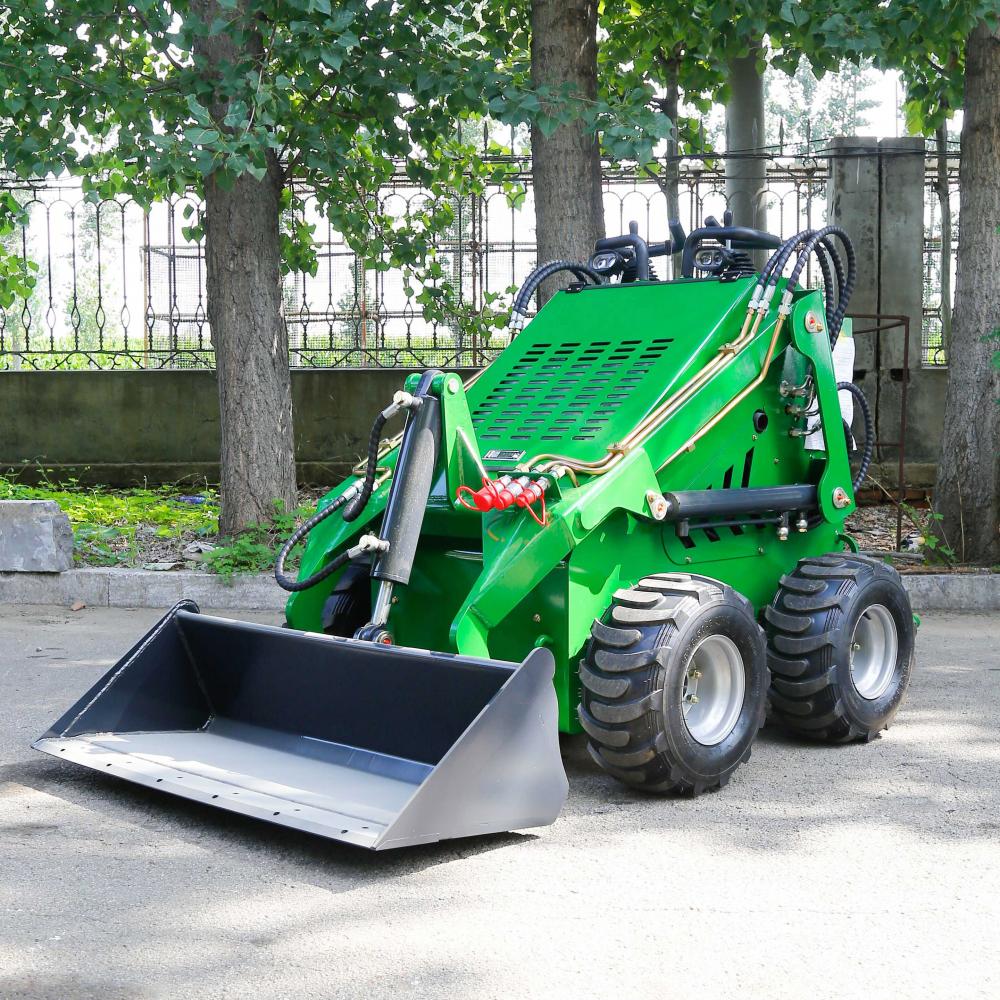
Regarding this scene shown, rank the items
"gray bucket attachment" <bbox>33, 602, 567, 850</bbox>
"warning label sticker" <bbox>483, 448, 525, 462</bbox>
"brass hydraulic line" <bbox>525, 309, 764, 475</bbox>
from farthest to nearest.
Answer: "warning label sticker" <bbox>483, 448, 525, 462</bbox> < "brass hydraulic line" <bbox>525, 309, 764, 475</bbox> < "gray bucket attachment" <bbox>33, 602, 567, 850</bbox>

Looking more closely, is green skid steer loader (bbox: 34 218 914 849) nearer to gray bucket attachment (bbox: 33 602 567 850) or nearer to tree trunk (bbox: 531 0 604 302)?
gray bucket attachment (bbox: 33 602 567 850)

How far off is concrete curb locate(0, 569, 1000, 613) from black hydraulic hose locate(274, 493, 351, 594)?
284 centimetres

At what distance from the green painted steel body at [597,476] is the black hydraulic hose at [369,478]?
163mm

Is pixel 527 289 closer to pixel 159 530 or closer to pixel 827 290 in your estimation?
pixel 827 290

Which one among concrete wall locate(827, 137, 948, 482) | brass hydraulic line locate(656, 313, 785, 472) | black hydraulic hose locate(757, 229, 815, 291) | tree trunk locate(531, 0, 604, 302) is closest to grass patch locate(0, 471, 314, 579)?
tree trunk locate(531, 0, 604, 302)

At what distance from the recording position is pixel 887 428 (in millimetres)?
11000

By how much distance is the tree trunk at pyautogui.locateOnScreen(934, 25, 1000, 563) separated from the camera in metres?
7.97

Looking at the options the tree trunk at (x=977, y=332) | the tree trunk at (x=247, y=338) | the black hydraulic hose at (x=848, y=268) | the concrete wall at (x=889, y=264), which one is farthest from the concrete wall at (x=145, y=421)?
the black hydraulic hose at (x=848, y=268)

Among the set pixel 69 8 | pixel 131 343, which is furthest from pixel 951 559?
pixel 131 343

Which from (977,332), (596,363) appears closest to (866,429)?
(596,363)

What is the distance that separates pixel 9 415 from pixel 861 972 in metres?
10.6

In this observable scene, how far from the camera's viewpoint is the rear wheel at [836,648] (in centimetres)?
482

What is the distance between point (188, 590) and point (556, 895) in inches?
196

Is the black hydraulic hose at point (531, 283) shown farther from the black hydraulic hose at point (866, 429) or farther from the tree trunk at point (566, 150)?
the tree trunk at point (566, 150)
